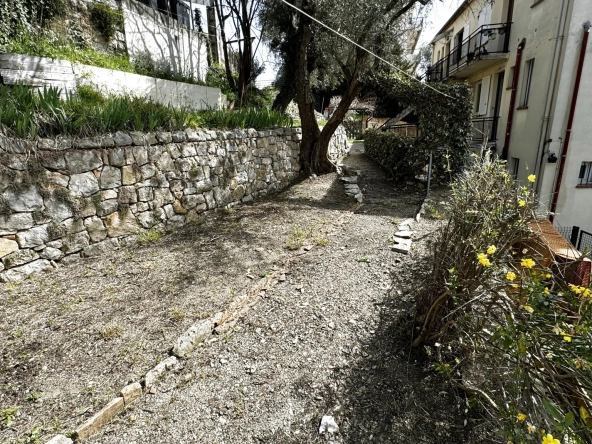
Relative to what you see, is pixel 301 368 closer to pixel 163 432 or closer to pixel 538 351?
pixel 163 432

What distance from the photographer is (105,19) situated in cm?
711

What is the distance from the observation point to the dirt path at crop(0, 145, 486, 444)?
6.07 feet

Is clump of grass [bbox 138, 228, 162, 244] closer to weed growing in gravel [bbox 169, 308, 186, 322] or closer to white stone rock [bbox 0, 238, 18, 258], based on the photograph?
white stone rock [bbox 0, 238, 18, 258]

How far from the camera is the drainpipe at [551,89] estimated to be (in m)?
7.38

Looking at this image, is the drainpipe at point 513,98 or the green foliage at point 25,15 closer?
the green foliage at point 25,15

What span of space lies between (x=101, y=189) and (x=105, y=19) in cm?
560

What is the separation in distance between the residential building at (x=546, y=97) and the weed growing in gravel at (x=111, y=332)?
247 inches

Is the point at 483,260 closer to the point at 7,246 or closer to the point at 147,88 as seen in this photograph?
the point at 7,246

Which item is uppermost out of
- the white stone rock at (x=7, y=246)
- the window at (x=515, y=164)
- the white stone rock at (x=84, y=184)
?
the white stone rock at (x=84, y=184)

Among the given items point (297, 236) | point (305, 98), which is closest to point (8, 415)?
point (297, 236)

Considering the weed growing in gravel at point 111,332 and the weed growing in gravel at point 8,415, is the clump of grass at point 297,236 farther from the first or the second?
the weed growing in gravel at point 8,415

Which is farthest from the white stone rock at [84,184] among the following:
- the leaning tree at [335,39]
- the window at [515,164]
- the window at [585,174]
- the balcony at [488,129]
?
the balcony at [488,129]

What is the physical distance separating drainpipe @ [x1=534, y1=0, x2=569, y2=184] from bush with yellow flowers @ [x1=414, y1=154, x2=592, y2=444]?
7.13 meters

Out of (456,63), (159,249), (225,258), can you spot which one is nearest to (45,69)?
(159,249)
